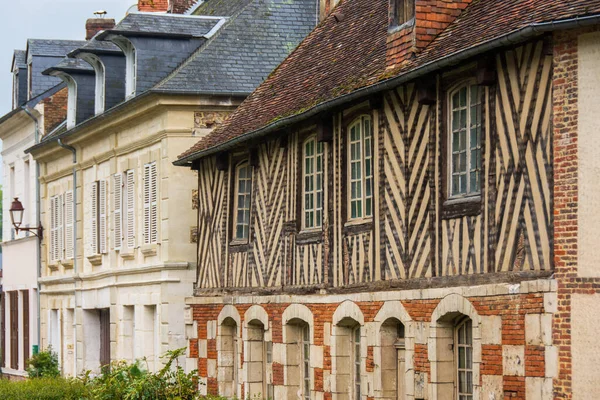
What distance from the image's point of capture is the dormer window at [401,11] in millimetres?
17608

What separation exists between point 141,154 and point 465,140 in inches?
484

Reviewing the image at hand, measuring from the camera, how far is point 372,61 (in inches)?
734

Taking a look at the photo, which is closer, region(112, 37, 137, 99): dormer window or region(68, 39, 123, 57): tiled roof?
region(112, 37, 137, 99): dormer window

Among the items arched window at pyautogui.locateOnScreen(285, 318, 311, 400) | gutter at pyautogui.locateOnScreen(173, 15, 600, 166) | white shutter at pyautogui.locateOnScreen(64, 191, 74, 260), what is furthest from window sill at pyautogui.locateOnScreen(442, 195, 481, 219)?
white shutter at pyautogui.locateOnScreen(64, 191, 74, 260)

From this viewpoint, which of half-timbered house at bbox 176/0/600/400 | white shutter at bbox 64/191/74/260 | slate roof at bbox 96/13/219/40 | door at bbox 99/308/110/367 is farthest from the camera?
white shutter at bbox 64/191/74/260

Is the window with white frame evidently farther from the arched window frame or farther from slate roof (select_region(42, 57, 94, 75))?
the arched window frame

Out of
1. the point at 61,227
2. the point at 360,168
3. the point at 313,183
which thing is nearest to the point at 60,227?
the point at 61,227

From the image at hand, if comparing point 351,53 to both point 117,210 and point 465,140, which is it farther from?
point 117,210

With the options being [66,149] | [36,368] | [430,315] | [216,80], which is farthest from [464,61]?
[36,368]

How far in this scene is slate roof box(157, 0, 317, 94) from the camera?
2588 cm

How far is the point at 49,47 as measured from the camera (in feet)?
A: 119

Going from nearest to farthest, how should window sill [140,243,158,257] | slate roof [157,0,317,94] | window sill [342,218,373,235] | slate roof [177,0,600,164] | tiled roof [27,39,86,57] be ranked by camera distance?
1. slate roof [177,0,600,164]
2. window sill [342,218,373,235]
3. slate roof [157,0,317,94]
4. window sill [140,243,158,257]
5. tiled roof [27,39,86,57]

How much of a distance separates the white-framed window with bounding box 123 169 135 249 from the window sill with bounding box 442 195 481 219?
41.2 ft

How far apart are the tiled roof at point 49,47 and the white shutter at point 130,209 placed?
29.3ft
